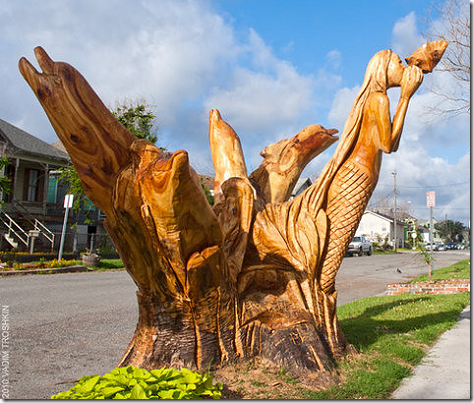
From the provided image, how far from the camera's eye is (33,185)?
24.5m

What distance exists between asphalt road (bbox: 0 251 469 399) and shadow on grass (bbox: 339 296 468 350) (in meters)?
2.72

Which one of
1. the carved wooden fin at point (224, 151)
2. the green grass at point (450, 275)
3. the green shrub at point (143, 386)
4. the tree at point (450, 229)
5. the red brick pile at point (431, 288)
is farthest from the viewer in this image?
the tree at point (450, 229)

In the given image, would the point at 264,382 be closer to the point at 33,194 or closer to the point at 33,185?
the point at 33,185

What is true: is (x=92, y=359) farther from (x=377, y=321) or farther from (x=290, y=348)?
(x=377, y=321)

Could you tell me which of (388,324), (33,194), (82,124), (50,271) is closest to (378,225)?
(33,194)

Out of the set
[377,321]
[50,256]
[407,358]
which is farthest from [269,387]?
[50,256]

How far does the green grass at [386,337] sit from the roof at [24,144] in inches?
774

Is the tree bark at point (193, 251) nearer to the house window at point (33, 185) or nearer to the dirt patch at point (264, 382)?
the dirt patch at point (264, 382)

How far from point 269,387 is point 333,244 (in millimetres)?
1672

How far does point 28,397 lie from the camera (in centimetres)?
379

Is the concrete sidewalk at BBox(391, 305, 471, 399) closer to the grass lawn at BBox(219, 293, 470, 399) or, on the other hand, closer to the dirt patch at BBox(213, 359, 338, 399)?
the grass lawn at BBox(219, 293, 470, 399)

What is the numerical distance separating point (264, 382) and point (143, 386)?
1.50 metres

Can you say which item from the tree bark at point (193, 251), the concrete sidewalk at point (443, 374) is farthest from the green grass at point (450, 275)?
the tree bark at point (193, 251)

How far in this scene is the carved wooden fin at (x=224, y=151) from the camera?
218 inches
